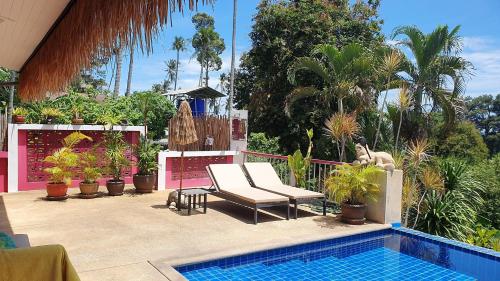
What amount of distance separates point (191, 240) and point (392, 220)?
144 inches

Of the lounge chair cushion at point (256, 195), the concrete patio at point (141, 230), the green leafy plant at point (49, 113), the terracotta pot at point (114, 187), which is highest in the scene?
the green leafy plant at point (49, 113)

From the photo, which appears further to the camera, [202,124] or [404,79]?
[404,79]

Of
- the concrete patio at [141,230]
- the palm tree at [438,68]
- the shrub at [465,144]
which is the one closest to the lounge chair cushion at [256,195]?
the concrete patio at [141,230]

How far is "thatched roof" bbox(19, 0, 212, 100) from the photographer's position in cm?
241

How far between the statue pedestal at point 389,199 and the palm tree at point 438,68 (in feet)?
19.6

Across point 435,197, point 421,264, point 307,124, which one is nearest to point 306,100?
point 307,124

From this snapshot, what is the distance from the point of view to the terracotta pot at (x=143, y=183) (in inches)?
359

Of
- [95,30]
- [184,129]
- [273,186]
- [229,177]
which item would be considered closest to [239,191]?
[229,177]

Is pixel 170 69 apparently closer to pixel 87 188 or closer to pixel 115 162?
pixel 115 162

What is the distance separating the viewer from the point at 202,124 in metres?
11.3

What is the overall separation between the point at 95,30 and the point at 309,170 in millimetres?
6311

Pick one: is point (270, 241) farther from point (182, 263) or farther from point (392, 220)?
point (392, 220)

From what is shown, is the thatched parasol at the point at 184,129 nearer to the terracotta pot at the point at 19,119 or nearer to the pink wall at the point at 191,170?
the pink wall at the point at 191,170

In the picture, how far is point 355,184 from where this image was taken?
6598 mm
